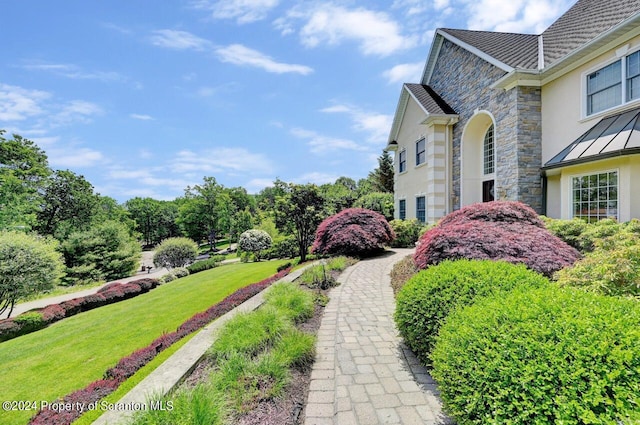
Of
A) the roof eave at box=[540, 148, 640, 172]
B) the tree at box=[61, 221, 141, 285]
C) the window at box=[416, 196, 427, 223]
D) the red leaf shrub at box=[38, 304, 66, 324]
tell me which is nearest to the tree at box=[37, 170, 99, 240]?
the tree at box=[61, 221, 141, 285]

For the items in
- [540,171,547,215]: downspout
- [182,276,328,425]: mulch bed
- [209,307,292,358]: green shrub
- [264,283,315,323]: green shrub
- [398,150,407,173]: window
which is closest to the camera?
[182,276,328,425]: mulch bed

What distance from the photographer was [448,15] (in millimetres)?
13938

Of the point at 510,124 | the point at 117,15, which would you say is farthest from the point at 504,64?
the point at 117,15

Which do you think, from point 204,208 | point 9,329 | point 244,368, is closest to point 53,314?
point 9,329

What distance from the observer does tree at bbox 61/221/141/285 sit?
78.6 ft

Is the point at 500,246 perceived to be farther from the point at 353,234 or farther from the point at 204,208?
the point at 204,208

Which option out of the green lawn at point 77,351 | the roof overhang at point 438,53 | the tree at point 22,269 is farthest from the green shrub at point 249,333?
the tree at point 22,269

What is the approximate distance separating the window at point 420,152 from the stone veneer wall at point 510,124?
6.70 feet

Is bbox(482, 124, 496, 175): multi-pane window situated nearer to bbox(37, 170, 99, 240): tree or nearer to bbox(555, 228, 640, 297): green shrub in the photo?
bbox(555, 228, 640, 297): green shrub

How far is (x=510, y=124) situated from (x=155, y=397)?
1210 centimetres

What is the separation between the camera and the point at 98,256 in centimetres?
2512

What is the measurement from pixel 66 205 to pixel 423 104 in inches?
1518

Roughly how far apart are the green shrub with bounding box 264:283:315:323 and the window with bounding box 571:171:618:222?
8112 mm

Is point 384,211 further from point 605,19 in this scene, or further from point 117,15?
→ point 117,15
